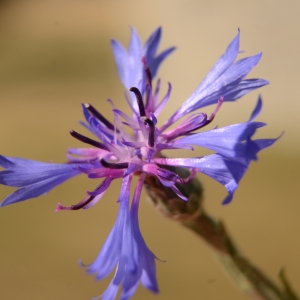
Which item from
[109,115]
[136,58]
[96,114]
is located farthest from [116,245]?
[109,115]

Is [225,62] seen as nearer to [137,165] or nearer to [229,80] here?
[229,80]

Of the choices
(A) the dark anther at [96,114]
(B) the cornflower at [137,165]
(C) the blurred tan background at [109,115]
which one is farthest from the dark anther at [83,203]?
(C) the blurred tan background at [109,115]

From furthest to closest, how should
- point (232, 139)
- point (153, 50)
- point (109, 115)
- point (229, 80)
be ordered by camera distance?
point (109, 115) → point (153, 50) → point (229, 80) → point (232, 139)

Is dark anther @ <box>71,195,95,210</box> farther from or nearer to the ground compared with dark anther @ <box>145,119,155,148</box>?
nearer to the ground

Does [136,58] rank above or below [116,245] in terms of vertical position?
above

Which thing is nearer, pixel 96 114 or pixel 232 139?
pixel 232 139

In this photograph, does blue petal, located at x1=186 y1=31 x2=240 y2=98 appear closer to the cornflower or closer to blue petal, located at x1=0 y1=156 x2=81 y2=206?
the cornflower

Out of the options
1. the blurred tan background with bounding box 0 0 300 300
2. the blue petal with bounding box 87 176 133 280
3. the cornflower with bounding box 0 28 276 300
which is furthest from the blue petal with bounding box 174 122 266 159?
the blurred tan background with bounding box 0 0 300 300

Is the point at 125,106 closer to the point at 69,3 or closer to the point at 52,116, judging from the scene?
the point at 52,116
